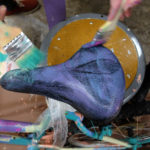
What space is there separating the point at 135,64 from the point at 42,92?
0.45 meters

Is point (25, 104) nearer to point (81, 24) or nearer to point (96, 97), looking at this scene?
point (81, 24)

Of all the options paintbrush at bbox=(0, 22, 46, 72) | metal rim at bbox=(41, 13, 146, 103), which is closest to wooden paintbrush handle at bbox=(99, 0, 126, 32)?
paintbrush at bbox=(0, 22, 46, 72)

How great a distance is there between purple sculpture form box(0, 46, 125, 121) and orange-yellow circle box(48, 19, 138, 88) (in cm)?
35

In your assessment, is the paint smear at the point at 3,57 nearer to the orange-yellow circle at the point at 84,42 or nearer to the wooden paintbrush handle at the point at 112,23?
the orange-yellow circle at the point at 84,42

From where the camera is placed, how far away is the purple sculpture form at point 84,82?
36 cm

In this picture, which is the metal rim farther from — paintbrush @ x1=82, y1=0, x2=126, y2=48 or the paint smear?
paintbrush @ x1=82, y1=0, x2=126, y2=48

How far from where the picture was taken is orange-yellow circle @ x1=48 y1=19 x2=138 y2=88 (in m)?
0.73

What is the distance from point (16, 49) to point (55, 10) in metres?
0.26

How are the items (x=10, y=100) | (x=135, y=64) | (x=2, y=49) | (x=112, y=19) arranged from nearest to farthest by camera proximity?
(x=112, y=19)
(x=2, y=49)
(x=135, y=64)
(x=10, y=100)

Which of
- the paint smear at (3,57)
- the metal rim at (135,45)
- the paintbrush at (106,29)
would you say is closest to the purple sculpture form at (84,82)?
the paintbrush at (106,29)

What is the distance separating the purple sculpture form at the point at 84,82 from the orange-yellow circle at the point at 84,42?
35 cm

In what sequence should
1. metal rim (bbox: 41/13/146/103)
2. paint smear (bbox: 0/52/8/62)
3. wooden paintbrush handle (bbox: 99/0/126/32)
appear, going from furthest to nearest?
1. metal rim (bbox: 41/13/146/103)
2. paint smear (bbox: 0/52/8/62)
3. wooden paintbrush handle (bbox: 99/0/126/32)

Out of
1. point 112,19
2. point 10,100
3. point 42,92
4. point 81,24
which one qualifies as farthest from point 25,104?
point 112,19

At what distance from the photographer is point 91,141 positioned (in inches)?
31.9
